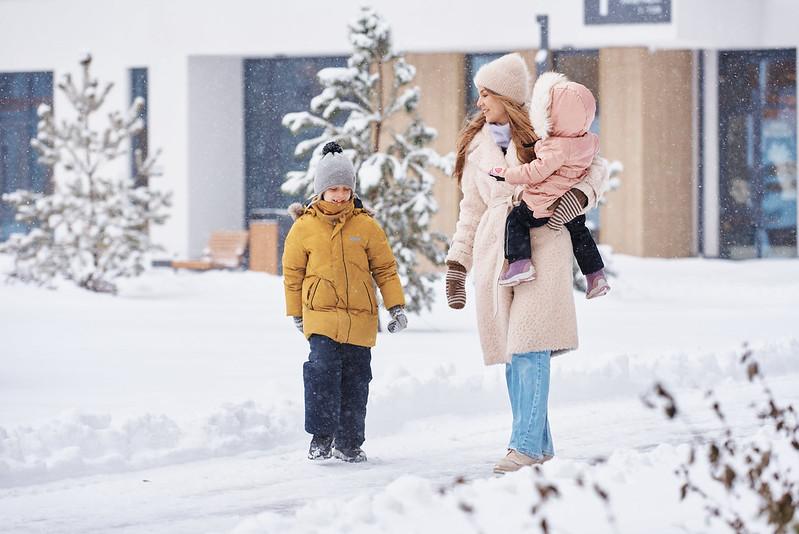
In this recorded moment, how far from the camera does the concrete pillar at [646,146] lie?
28.1 meters

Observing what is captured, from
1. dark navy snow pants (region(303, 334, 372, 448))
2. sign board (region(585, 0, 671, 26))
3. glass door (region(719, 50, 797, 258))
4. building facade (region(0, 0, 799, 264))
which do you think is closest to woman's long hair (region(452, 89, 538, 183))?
dark navy snow pants (region(303, 334, 372, 448))

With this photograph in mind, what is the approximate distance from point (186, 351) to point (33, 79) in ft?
64.5

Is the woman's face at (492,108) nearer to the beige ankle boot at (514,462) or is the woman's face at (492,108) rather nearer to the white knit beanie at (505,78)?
the white knit beanie at (505,78)

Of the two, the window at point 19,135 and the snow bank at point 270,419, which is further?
the window at point 19,135

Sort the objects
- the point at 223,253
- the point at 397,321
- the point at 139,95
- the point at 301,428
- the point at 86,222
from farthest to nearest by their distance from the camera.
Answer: the point at 139,95 → the point at 223,253 → the point at 86,222 → the point at 301,428 → the point at 397,321

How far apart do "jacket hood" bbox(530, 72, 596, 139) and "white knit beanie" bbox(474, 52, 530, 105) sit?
0.52 ft

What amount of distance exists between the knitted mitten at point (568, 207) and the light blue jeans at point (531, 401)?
23.4 inches

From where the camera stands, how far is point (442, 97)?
27.8 m

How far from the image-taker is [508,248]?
627 cm

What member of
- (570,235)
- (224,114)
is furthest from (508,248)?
(224,114)

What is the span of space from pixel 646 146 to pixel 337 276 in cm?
2208

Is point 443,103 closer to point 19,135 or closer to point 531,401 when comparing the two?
point 19,135

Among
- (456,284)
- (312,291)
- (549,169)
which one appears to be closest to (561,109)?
(549,169)

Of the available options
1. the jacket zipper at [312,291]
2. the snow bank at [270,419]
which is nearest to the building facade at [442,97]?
the snow bank at [270,419]
